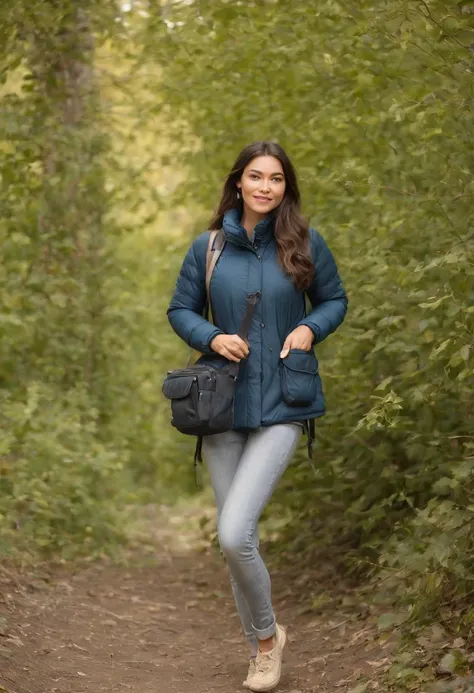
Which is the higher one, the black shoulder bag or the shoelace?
the black shoulder bag

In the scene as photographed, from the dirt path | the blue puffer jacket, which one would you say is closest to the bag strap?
the blue puffer jacket

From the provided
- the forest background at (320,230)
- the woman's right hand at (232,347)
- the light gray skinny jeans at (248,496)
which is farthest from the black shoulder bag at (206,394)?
the forest background at (320,230)

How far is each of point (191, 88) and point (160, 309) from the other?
3.68 metres

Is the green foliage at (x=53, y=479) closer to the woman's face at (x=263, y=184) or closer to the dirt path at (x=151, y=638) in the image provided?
the dirt path at (x=151, y=638)

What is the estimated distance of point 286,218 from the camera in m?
4.57

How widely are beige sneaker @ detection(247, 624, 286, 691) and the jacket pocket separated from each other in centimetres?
116

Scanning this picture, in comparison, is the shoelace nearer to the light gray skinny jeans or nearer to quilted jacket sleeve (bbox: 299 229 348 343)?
the light gray skinny jeans

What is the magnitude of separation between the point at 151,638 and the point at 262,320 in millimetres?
2517

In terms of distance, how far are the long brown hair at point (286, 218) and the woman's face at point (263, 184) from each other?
3 cm

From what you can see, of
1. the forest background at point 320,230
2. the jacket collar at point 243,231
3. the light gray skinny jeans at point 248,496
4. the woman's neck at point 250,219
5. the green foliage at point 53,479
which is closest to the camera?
the light gray skinny jeans at point 248,496

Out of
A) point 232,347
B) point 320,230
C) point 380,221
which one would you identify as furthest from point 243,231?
point 320,230

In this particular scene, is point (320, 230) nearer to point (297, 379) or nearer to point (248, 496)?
point (297, 379)

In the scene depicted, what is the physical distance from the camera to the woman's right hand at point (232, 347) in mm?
4340

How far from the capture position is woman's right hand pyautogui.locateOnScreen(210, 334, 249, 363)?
14.2ft
